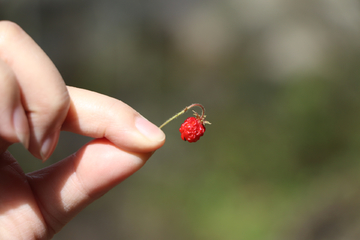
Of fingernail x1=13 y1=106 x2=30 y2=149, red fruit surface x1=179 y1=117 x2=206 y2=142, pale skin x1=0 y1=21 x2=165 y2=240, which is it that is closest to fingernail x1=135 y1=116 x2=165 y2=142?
pale skin x1=0 y1=21 x2=165 y2=240

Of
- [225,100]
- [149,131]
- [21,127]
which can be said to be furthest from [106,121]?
[225,100]

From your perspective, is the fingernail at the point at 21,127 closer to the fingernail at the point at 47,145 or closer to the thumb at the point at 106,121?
the fingernail at the point at 47,145

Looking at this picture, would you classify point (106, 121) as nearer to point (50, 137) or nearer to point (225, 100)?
point (50, 137)

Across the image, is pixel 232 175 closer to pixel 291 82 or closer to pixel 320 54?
pixel 291 82

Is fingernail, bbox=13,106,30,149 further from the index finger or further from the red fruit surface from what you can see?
the red fruit surface

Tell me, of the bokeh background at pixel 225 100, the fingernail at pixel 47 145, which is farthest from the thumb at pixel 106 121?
the bokeh background at pixel 225 100
